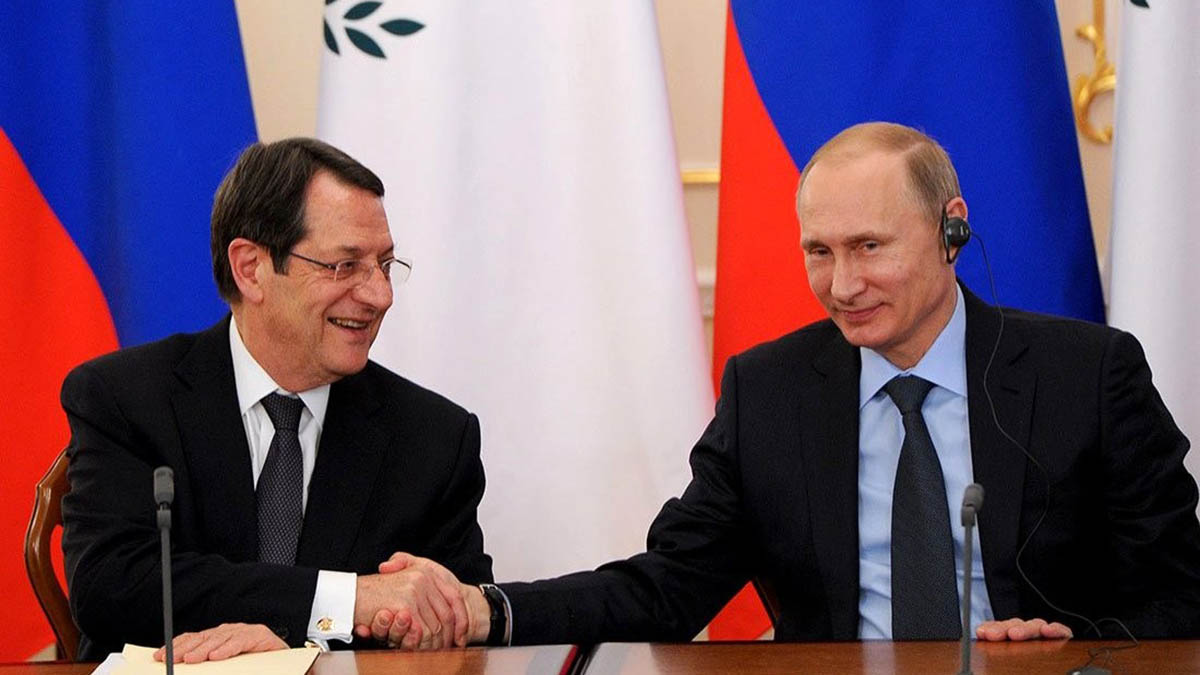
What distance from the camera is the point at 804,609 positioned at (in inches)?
102

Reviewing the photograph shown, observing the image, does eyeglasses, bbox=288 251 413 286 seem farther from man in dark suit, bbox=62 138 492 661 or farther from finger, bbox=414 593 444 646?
finger, bbox=414 593 444 646

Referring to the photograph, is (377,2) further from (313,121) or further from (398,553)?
(398,553)

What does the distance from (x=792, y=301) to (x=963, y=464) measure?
85 centimetres

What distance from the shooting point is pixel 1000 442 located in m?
2.52

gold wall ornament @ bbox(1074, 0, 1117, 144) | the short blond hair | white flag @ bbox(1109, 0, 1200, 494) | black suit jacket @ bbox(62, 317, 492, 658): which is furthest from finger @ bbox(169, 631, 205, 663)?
gold wall ornament @ bbox(1074, 0, 1117, 144)

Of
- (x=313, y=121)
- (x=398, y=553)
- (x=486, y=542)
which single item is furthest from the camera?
(x=313, y=121)

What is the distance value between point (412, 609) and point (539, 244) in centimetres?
115

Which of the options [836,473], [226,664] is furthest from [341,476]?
[836,473]

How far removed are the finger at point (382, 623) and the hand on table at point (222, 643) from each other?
0.78 feet

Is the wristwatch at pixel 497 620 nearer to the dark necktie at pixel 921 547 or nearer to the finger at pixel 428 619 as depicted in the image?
the finger at pixel 428 619

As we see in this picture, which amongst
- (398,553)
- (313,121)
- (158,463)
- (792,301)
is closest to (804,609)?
(398,553)

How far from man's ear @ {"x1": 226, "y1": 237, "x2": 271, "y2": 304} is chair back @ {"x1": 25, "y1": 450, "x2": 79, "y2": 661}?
1.42ft

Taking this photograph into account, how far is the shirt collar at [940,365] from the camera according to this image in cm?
259

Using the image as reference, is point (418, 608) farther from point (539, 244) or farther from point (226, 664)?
point (539, 244)
